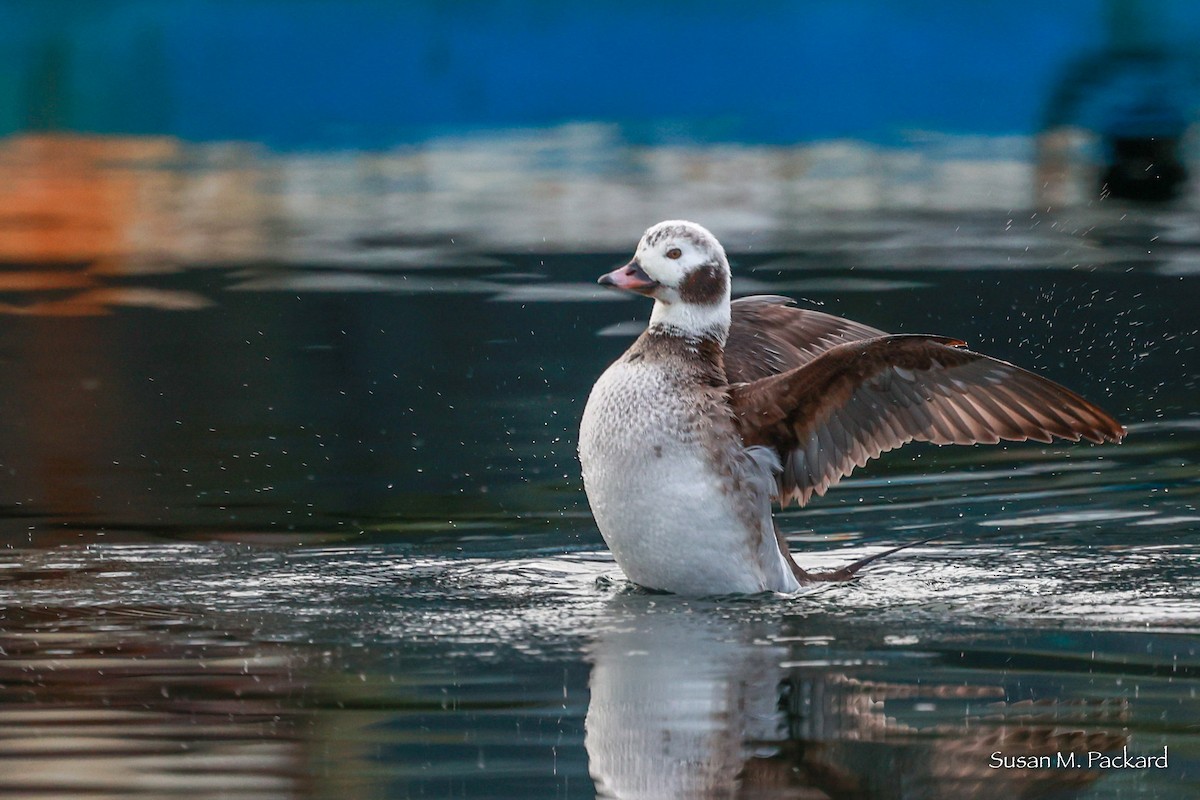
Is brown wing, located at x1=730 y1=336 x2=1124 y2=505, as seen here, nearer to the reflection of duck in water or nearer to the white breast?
the white breast

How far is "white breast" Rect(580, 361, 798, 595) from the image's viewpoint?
21.6 feet

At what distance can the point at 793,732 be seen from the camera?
4863 mm

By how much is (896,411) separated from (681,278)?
2.77 ft

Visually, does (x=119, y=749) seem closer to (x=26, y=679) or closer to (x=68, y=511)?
(x=26, y=679)

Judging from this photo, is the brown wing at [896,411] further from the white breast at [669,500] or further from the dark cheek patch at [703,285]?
the dark cheek patch at [703,285]

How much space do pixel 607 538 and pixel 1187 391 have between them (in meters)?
5.02

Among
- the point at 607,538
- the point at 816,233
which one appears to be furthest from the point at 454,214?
the point at 607,538

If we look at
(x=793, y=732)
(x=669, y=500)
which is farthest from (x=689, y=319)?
(x=793, y=732)

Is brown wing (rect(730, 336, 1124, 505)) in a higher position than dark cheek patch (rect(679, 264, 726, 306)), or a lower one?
lower

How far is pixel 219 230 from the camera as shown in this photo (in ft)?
62.3

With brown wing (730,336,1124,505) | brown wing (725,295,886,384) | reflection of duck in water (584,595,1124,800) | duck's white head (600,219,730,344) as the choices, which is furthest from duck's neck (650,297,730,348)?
reflection of duck in water (584,595,1124,800)

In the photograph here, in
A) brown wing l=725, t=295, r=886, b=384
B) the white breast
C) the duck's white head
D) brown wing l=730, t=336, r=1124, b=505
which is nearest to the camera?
the white breast

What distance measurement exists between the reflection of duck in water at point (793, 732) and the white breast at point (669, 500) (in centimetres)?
74

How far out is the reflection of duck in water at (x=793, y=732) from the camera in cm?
443
